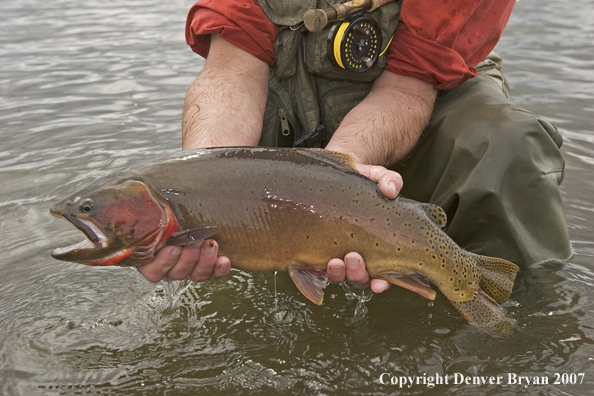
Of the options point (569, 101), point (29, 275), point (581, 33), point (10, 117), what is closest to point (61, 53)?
point (10, 117)

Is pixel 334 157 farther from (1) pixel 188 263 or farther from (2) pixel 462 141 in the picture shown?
(2) pixel 462 141

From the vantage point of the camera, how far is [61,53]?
8.60 m

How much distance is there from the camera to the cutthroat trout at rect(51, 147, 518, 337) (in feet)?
6.94

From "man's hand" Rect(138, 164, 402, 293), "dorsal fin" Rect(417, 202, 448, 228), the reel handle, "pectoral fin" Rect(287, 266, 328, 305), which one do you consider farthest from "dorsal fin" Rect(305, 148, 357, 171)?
the reel handle

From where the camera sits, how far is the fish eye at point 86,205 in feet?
6.86

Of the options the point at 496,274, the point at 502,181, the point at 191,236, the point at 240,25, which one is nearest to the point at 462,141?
the point at 502,181

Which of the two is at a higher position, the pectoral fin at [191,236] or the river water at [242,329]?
the pectoral fin at [191,236]

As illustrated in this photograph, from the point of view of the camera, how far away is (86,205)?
2090mm

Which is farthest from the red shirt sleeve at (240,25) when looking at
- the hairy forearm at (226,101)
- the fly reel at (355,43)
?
the fly reel at (355,43)

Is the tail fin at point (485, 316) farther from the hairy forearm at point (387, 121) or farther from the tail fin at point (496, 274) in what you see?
the hairy forearm at point (387, 121)

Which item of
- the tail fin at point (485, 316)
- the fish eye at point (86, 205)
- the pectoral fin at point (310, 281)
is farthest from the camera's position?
the tail fin at point (485, 316)

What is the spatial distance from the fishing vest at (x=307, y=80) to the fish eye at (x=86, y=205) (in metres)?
1.64

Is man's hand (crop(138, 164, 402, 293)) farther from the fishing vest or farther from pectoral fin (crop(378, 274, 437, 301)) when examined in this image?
the fishing vest

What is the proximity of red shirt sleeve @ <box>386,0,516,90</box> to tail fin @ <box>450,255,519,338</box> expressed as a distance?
116cm
